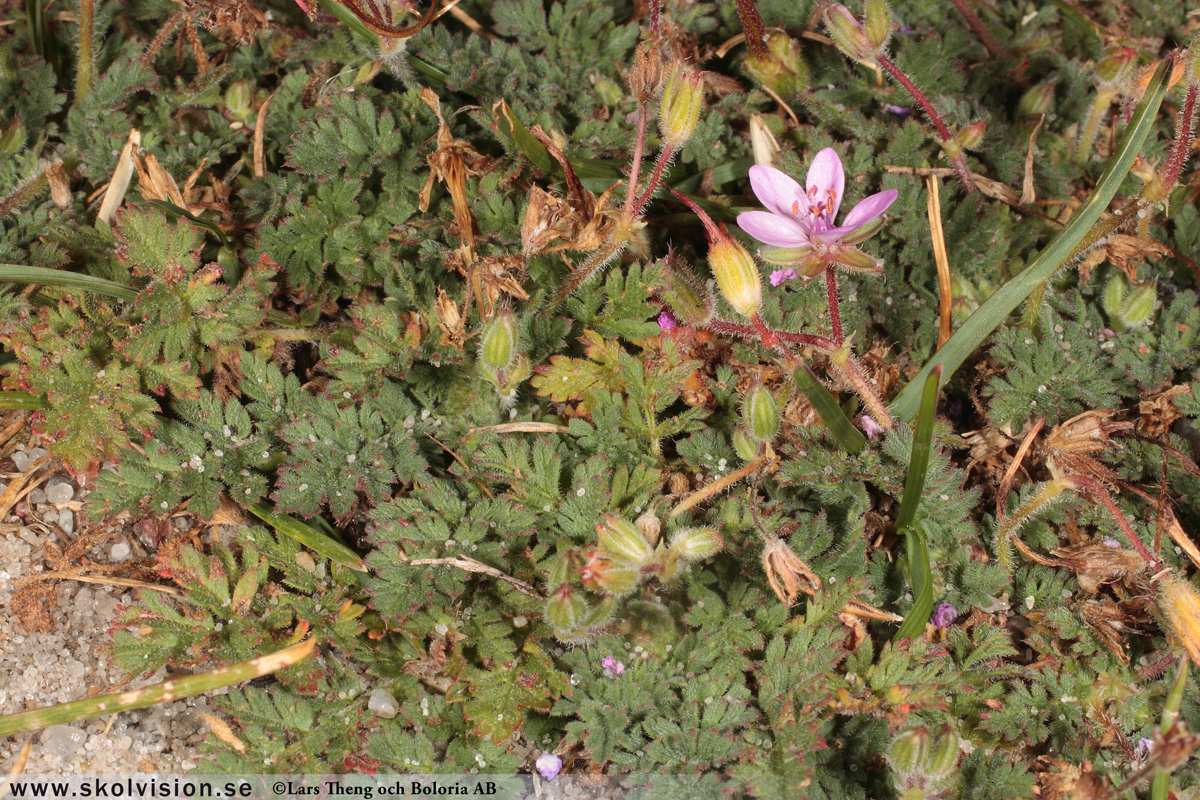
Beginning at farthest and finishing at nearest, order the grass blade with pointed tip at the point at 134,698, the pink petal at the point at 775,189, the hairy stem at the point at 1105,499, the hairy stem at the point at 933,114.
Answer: the hairy stem at the point at 933,114 < the pink petal at the point at 775,189 < the hairy stem at the point at 1105,499 < the grass blade with pointed tip at the point at 134,698

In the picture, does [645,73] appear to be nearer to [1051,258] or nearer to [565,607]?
[1051,258]

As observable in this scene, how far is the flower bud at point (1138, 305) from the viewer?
107 inches

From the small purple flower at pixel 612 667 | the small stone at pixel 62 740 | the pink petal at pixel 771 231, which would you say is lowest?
the small stone at pixel 62 740

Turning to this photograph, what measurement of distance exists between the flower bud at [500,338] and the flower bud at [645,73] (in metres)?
0.67

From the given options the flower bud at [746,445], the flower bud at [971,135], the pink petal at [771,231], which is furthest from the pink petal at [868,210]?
the flower bud at [971,135]

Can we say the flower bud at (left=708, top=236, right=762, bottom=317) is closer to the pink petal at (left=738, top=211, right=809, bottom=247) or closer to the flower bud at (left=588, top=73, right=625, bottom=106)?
the pink petal at (left=738, top=211, right=809, bottom=247)

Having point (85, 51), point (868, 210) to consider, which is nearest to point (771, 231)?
point (868, 210)

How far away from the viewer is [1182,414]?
2.70 m

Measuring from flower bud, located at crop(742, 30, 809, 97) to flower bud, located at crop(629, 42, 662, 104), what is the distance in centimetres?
77

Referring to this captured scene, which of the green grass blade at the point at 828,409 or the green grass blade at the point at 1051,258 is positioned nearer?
the green grass blade at the point at 828,409

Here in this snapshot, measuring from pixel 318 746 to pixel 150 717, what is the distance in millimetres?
454

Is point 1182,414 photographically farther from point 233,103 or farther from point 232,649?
point 233,103

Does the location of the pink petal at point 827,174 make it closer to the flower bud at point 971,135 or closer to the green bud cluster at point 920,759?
the flower bud at point 971,135

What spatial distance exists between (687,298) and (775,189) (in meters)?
0.38
